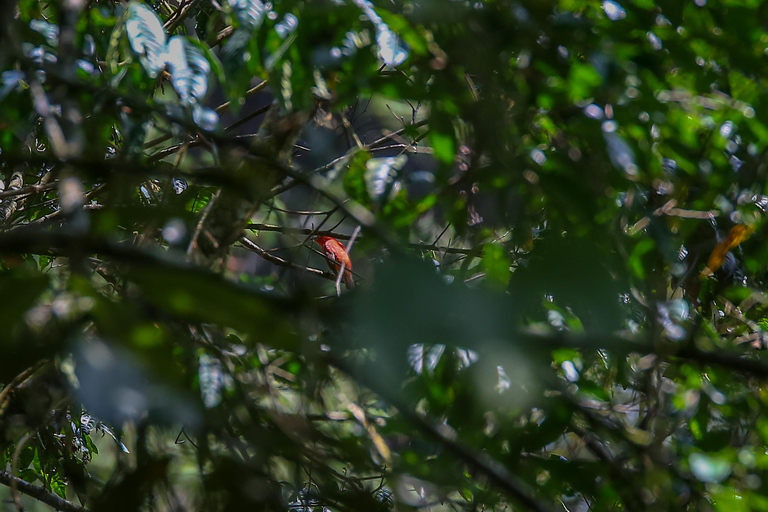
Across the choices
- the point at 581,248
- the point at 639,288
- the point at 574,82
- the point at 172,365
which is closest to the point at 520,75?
the point at 574,82

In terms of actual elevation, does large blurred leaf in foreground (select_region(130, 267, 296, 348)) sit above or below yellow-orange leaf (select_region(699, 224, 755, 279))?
above

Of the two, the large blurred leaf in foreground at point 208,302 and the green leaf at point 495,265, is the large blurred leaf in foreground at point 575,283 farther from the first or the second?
the green leaf at point 495,265

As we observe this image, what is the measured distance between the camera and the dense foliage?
612mm

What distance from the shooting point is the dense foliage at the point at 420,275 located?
2.01ft

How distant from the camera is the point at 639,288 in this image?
1.36 m

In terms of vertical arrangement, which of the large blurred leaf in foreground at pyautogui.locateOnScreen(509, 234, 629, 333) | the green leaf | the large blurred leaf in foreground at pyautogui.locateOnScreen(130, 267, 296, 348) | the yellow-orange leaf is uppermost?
the large blurred leaf in foreground at pyautogui.locateOnScreen(130, 267, 296, 348)

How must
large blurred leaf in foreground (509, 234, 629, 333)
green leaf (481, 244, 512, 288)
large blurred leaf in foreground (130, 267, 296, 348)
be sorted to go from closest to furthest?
large blurred leaf in foreground (130, 267, 296, 348) → large blurred leaf in foreground (509, 234, 629, 333) → green leaf (481, 244, 512, 288)

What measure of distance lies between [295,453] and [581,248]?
20.5 inches

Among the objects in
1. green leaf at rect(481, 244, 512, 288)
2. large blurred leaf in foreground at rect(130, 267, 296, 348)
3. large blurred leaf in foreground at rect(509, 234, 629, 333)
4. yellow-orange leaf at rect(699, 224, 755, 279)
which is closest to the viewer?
large blurred leaf in foreground at rect(130, 267, 296, 348)

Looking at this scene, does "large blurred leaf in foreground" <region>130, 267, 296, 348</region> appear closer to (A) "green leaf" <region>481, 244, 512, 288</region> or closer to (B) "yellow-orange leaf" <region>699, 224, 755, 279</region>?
(A) "green leaf" <region>481, 244, 512, 288</region>

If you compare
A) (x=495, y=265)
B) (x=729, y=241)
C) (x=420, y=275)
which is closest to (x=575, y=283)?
(x=420, y=275)

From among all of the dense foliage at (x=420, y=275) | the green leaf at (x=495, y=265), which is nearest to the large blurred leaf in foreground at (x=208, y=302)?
the dense foliage at (x=420, y=275)

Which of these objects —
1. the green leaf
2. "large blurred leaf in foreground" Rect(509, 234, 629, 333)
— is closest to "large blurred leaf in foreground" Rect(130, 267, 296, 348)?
"large blurred leaf in foreground" Rect(509, 234, 629, 333)

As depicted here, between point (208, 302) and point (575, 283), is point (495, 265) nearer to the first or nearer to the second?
point (575, 283)
